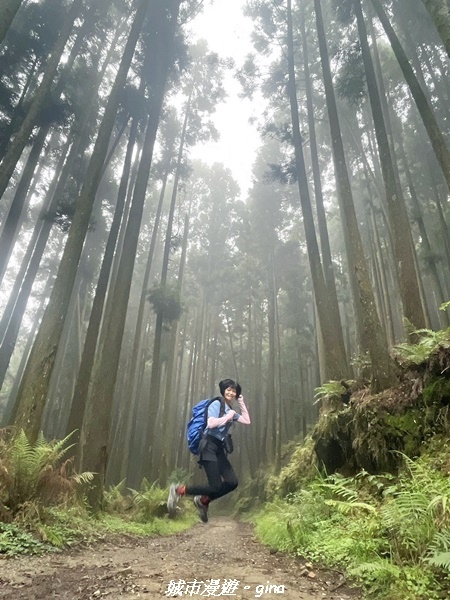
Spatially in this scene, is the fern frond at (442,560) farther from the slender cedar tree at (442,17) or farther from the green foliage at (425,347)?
the slender cedar tree at (442,17)

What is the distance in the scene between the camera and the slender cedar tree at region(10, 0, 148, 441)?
5430 mm

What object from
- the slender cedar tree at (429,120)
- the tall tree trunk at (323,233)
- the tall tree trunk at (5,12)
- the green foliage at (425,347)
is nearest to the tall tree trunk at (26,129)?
the tall tree trunk at (5,12)

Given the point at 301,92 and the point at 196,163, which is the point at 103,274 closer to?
the point at 301,92

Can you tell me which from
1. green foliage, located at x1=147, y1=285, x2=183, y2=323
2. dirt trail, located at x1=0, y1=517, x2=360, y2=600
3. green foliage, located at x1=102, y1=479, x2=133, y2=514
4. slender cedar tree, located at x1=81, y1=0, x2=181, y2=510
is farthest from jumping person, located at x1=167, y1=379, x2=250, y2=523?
green foliage, located at x1=147, y1=285, x2=183, y2=323

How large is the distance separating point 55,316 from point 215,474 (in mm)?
3787

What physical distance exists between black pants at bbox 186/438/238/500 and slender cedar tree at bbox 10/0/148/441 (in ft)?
9.11

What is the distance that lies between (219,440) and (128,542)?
9.64 feet

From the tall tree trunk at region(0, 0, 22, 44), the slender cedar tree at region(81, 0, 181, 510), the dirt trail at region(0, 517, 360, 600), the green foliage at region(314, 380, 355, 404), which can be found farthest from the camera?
the slender cedar tree at region(81, 0, 181, 510)

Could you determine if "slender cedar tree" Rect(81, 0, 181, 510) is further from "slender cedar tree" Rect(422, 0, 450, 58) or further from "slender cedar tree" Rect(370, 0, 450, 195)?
"slender cedar tree" Rect(422, 0, 450, 58)

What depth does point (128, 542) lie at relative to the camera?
5.64 meters

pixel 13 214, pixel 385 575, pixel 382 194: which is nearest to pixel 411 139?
pixel 382 194

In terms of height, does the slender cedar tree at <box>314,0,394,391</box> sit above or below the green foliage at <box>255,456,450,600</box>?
above

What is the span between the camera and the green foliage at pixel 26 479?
4.12m

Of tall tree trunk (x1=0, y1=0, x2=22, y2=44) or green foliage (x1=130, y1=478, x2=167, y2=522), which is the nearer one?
tall tree trunk (x1=0, y1=0, x2=22, y2=44)
